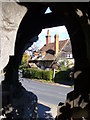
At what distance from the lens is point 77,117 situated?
2533mm

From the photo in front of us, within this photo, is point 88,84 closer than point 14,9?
No

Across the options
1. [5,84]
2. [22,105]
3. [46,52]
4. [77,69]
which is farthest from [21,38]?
[46,52]

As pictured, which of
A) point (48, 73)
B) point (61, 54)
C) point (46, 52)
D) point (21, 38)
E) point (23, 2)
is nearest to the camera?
point (23, 2)

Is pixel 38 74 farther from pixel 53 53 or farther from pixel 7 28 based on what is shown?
pixel 7 28

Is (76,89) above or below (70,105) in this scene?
above

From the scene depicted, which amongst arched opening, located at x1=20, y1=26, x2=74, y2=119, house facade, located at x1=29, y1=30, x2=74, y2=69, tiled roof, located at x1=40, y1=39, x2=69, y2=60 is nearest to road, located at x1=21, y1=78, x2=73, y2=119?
arched opening, located at x1=20, y1=26, x2=74, y2=119

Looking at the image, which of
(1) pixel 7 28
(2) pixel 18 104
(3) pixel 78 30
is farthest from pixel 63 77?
(1) pixel 7 28

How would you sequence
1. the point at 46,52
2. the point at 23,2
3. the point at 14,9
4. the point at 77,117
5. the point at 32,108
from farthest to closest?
the point at 46,52 → the point at 32,108 → the point at 77,117 → the point at 23,2 → the point at 14,9

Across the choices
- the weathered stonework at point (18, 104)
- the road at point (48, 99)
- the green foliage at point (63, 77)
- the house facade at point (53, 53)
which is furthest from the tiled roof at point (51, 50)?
the weathered stonework at point (18, 104)

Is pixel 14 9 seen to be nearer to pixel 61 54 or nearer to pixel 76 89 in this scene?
pixel 76 89

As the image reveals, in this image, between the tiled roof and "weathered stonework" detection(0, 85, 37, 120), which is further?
the tiled roof

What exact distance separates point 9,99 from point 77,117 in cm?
190

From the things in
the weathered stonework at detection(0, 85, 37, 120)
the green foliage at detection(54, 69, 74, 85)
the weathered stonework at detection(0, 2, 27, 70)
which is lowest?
the green foliage at detection(54, 69, 74, 85)

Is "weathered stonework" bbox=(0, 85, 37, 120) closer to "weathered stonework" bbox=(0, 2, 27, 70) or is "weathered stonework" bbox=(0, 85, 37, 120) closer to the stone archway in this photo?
the stone archway
